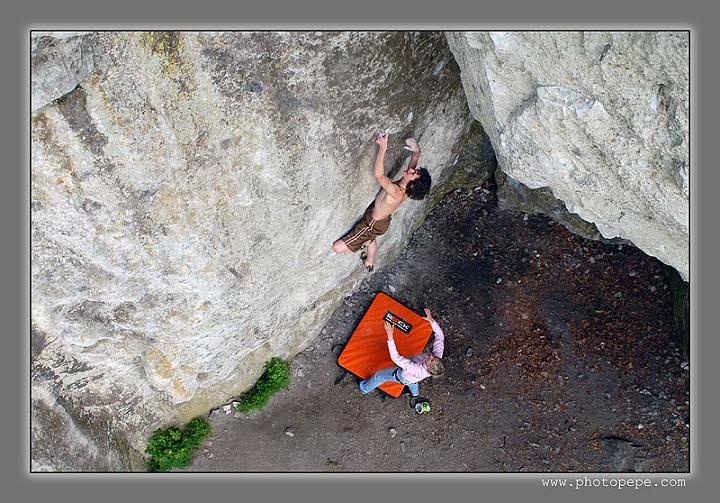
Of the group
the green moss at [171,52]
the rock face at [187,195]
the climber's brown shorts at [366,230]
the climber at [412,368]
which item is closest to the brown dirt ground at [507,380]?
the climber at [412,368]

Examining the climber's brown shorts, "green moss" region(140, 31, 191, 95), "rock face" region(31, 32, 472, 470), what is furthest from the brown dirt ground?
"green moss" region(140, 31, 191, 95)

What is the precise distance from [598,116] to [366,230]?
273 centimetres

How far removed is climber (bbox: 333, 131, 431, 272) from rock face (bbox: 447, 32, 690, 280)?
0.83m

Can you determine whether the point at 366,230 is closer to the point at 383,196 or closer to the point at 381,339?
the point at 383,196

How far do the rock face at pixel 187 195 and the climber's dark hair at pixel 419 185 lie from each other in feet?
0.91

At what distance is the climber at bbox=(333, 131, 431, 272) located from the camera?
602 cm

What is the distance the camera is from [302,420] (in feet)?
25.1

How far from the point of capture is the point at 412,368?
266 inches

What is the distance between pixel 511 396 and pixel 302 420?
2540mm

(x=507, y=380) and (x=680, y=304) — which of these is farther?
(x=507, y=380)

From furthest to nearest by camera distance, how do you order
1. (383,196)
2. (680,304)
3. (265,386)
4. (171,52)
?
1. (265,386)
2. (680,304)
3. (383,196)
4. (171,52)

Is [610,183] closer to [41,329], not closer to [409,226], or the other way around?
[409,226]

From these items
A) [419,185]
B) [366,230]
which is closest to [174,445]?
[366,230]

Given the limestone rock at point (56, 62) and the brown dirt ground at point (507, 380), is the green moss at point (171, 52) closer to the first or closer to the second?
the limestone rock at point (56, 62)
